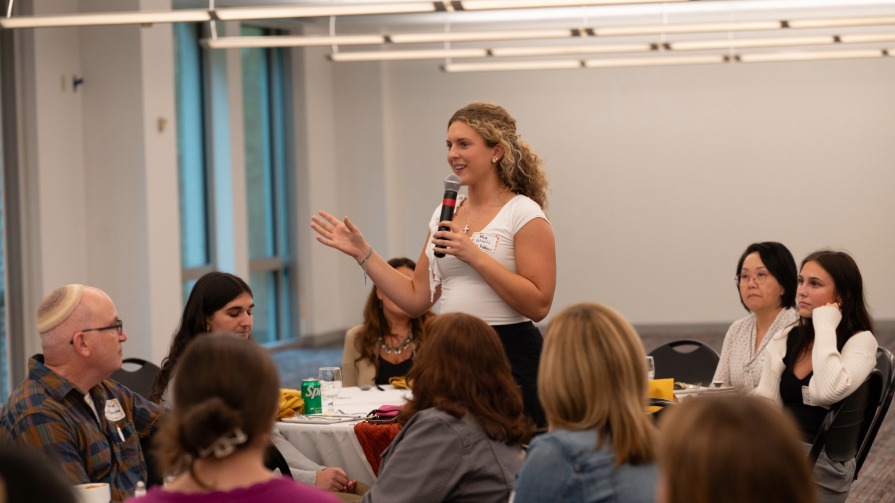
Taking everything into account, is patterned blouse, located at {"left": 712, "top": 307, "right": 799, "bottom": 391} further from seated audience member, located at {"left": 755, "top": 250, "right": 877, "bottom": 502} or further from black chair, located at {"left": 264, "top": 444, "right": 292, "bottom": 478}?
black chair, located at {"left": 264, "top": 444, "right": 292, "bottom": 478}

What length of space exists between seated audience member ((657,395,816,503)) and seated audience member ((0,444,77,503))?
29.1 inches

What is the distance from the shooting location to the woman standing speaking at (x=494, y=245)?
3355mm

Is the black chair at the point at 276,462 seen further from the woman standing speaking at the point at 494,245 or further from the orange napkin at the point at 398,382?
the orange napkin at the point at 398,382

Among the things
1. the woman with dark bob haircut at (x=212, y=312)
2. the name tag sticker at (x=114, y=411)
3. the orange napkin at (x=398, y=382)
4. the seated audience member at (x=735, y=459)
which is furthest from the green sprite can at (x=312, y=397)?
the seated audience member at (x=735, y=459)

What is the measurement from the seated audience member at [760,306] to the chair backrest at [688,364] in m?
0.54

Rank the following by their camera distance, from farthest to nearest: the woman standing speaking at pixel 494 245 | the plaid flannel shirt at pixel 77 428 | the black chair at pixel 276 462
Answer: the black chair at pixel 276 462 < the woman standing speaking at pixel 494 245 < the plaid flannel shirt at pixel 77 428

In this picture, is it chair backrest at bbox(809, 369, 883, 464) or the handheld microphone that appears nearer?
the handheld microphone

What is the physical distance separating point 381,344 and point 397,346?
0.25ft

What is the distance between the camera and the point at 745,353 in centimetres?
470

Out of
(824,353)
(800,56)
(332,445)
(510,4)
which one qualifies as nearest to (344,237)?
(332,445)

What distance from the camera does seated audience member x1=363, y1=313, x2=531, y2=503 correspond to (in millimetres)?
2715

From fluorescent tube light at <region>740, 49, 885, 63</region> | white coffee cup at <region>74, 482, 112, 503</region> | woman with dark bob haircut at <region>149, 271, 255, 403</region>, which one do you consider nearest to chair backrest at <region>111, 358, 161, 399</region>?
woman with dark bob haircut at <region>149, 271, 255, 403</region>

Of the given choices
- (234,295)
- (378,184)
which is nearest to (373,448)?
(234,295)

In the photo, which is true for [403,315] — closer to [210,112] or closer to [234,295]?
[234,295]
